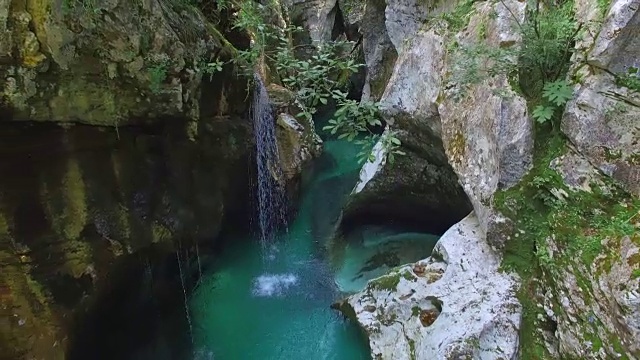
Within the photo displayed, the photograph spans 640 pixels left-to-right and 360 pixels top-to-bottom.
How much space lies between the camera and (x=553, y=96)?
403 cm

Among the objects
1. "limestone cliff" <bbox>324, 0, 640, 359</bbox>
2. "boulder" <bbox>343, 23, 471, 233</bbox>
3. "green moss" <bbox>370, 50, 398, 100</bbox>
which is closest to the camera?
"limestone cliff" <bbox>324, 0, 640, 359</bbox>

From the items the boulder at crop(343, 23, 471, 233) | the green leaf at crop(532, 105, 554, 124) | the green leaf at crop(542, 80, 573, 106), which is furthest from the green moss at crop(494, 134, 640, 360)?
the boulder at crop(343, 23, 471, 233)

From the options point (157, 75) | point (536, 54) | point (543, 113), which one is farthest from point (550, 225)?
point (157, 75)

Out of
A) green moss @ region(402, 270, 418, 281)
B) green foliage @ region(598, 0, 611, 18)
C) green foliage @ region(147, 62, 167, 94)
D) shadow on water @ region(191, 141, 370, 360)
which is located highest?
green foliage @ region(598, 0, 611, 18)

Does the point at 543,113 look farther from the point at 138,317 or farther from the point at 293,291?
the point at 138,317

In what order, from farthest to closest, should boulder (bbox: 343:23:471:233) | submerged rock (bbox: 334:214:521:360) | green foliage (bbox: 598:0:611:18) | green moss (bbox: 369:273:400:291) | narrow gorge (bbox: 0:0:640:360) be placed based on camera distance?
1. boulder (bbox: 343:23:471:233)
2. green moss (bbox: 369:273:400:291)
3. submerged rock (bbox: 334:214:521:360)
4. green foliage (bbox: 598:0:611:18)
5. narrow gorge (bbox: 0:0:640:360)

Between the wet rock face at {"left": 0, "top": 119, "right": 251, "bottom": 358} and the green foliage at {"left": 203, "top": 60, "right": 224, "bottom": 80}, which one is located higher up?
the green foliage at {"left": 203, "top": 60, "right": 224, "bottom": 80}

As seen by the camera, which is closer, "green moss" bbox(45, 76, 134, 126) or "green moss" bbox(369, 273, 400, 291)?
"green moss" bbox(45, 76, 134, 126)

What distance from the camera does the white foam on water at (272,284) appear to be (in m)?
7.45

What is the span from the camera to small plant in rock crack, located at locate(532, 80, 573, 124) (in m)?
4.03

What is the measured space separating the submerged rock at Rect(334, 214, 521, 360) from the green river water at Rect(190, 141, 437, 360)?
0.65 meters

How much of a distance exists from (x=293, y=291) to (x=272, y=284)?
452mm

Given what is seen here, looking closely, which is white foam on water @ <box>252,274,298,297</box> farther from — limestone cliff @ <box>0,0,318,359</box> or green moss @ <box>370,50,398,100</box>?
green moss @ <box>370,50,398,100</box>

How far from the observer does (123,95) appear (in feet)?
16.4
